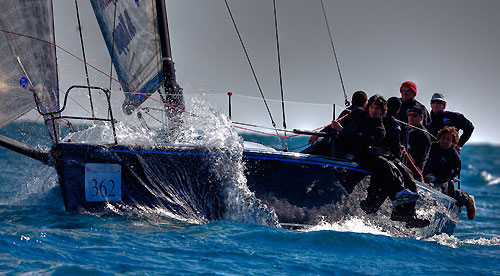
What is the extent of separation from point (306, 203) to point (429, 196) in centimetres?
176

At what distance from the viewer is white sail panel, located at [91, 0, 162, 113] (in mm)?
6844

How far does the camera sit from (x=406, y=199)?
564cm

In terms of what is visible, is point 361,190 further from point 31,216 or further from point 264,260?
point 31,216

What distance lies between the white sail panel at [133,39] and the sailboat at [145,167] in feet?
3.02

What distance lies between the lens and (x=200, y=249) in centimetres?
429

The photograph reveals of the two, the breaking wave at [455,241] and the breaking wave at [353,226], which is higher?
the breaking wave at [353,226]

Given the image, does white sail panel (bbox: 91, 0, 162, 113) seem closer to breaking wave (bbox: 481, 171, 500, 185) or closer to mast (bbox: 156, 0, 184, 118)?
mast (bbox: 156, 0, 184, 118)

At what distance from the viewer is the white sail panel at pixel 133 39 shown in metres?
6.84

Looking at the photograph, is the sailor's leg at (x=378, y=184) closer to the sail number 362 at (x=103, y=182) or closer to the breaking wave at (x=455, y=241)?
the breaking wave at (x=455, y=241)

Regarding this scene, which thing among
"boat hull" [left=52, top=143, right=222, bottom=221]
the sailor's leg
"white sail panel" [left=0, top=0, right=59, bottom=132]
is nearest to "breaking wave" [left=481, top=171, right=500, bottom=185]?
the sailor's leg

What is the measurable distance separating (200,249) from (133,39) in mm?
3696

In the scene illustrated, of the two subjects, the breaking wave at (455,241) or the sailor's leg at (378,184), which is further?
the breaking wave at (455,241)

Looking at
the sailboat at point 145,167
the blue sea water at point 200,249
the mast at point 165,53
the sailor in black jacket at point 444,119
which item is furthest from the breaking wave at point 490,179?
the mast at point 165,53

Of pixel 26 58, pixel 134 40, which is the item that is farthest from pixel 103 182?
pixel 134 40
